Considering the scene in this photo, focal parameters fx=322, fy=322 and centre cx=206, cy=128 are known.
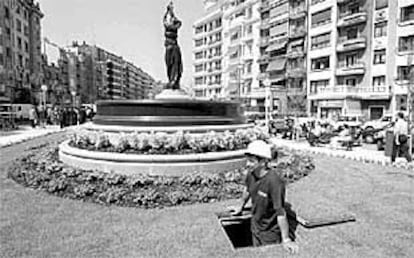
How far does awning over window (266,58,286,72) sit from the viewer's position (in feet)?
158

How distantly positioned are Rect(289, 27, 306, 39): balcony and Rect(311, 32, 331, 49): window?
217 centimetres

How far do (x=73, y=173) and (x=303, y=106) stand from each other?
4007cm

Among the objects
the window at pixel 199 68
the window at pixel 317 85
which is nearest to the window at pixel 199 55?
the window at pixel 199 68

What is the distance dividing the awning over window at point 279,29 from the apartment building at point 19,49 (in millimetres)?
37286

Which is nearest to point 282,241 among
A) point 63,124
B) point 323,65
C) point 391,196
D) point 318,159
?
point 391,196

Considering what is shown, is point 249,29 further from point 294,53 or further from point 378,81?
point 378,81

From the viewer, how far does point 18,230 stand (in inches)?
200

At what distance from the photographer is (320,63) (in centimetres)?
4212

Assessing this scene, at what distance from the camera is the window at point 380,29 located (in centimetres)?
3450

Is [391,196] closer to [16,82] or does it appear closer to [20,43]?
[16,82]

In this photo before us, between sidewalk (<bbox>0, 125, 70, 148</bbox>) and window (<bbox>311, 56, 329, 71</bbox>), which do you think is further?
window (<bbox>311, 56, 329, 71</bbox>)

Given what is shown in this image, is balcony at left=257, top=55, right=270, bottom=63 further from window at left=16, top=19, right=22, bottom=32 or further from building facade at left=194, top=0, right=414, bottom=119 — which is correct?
window at left=16, top=19, right=22, bottom=32

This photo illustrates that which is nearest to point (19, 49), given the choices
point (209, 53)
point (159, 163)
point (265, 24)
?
point (265, 24)

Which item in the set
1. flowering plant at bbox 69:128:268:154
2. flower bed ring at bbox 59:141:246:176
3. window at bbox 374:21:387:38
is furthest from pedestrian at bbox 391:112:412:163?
window at bbox 374:21:387:38
